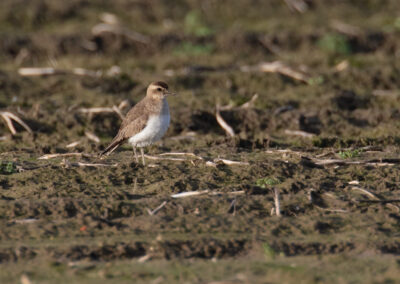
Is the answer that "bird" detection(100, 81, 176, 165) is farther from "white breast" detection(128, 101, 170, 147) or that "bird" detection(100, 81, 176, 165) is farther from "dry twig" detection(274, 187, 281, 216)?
"dry twig" detection(274, 187, 281, 216)

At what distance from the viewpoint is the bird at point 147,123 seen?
1022 centimetres

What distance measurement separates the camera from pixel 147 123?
1027cm

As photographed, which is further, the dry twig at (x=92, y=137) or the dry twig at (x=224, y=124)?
the dry twig at (x=224, y=124)

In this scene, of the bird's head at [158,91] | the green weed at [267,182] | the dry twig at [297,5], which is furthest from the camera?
the dry twig at [297,5]

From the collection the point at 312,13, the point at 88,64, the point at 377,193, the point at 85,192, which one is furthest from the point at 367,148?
the point at 312,13

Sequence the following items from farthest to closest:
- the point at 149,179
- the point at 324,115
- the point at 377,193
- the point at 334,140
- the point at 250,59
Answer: the point at 250,59 → the point at 324,115 → the point at 334,140 → the point at 149,179 → the point at 377,193

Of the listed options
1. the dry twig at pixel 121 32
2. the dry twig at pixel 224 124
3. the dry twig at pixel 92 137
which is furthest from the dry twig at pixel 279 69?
the dry twig at pixel 92 137

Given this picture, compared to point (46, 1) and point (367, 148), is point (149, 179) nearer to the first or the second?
point (367, 148)

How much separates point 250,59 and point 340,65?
2376 mm

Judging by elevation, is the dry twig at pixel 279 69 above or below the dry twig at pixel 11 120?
above

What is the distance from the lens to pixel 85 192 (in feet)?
29.0

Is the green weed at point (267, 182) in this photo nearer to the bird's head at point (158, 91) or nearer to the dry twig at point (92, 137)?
the bird's head at point (158, 91)

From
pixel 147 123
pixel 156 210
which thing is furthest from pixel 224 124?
pixel 156 210

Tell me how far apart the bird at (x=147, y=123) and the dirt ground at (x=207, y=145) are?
0.31m
